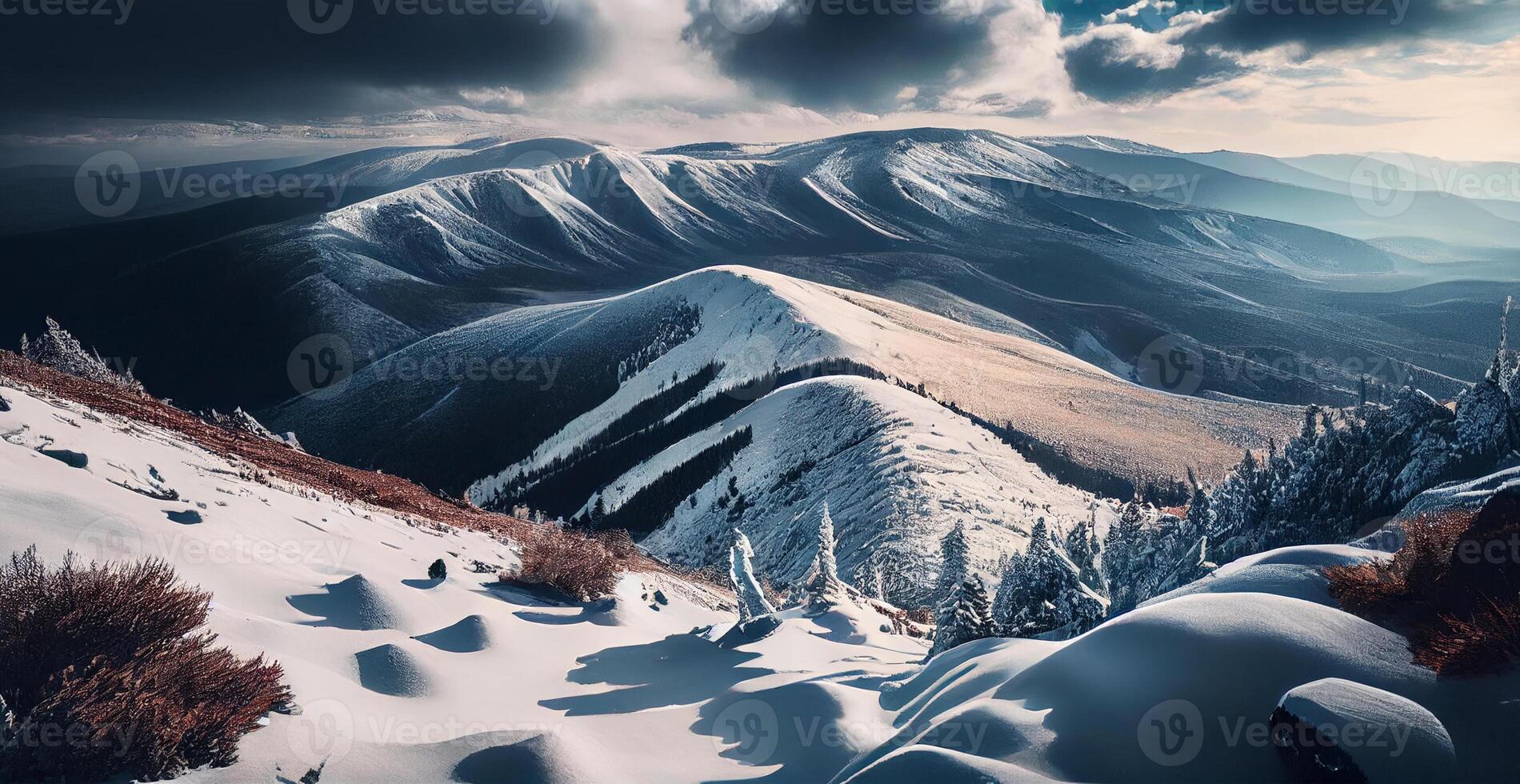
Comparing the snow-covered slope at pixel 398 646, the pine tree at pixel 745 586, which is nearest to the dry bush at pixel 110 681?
the snow-covered slope at pixel 398 646

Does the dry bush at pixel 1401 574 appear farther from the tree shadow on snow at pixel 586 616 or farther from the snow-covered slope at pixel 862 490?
the snow-covered slope at pixel 862 490

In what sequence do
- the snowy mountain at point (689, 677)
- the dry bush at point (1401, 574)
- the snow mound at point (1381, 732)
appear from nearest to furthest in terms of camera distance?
the snow mound at point (1381, 732), the snowy mountain at point (689, 677), the dry bush at point (1401, 574)

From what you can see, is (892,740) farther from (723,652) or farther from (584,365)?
(584,365)

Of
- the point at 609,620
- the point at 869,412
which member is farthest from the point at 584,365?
the point at 609,620

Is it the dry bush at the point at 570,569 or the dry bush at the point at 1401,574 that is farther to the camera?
the dry bush at the point at 570,569

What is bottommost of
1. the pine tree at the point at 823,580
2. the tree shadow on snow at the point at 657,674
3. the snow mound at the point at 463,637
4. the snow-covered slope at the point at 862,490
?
the snow-covered slope at the point at 862,490
